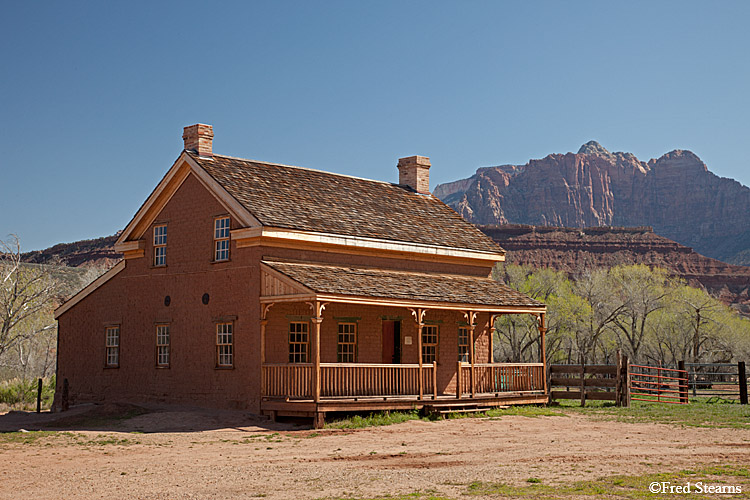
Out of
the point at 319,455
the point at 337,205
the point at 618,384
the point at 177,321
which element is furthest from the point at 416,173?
the point at 319,455

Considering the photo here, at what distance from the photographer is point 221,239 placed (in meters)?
24.5

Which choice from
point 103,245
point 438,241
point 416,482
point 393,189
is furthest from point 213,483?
point 103,245

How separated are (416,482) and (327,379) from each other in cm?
932

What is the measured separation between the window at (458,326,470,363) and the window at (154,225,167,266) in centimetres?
997

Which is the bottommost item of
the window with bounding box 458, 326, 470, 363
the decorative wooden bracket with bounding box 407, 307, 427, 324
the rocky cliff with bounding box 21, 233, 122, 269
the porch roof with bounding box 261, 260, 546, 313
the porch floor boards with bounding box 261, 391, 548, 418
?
the porch floor boards with bounding box 261, 391, 548, 418

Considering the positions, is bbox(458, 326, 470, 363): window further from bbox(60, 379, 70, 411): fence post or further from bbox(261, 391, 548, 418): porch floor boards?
bbox(60, 379, 70, 411): fence post

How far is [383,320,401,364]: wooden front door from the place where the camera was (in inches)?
1032

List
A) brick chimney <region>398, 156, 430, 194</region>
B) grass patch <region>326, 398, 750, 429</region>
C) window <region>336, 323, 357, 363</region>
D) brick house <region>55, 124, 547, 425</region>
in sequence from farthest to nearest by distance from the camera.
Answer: brick chimney <region>398, 156, 430, 194</region>
window <region>336, 323, 357, 363</region>
brick house <region>55, 124, 547, 425</region>
grass patch <region>326, 398, 750, 429</region>

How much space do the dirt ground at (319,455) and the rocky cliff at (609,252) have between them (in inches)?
4039

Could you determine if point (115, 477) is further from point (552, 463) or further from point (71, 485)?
point (552, 463)

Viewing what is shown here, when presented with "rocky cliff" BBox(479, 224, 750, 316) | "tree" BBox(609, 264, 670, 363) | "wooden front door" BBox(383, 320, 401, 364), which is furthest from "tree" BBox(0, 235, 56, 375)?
"rocky cliff" BBox(479, 224, 750, 316)

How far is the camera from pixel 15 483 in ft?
43.6

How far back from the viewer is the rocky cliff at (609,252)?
125 m

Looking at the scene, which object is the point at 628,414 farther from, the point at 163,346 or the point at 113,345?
the point at 113,345
